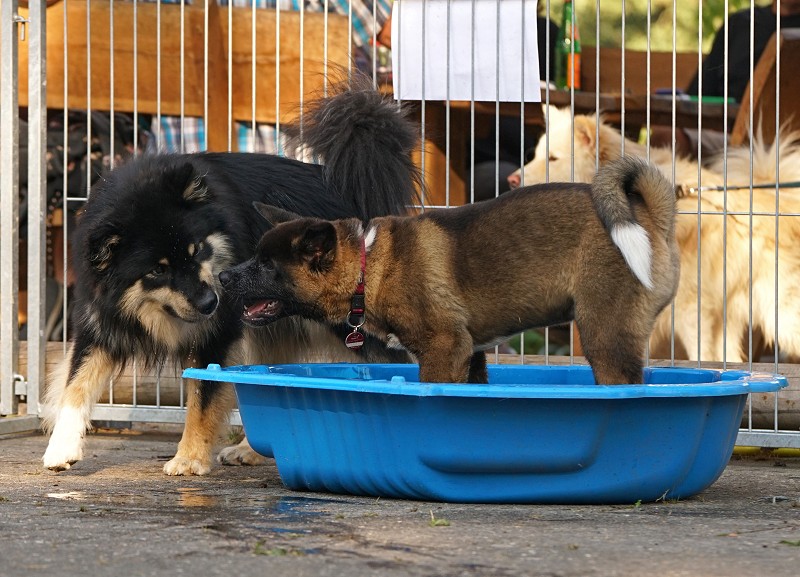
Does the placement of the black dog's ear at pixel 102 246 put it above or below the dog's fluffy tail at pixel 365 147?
below

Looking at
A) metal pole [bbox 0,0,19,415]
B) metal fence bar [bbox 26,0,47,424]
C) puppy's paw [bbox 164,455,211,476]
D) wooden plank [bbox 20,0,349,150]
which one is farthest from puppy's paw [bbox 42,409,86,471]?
wooden plank [bbox 20,0,349,150]

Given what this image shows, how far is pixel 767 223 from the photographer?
5527 millimetres

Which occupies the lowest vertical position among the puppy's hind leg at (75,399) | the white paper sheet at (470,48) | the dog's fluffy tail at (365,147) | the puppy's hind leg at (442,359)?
the puppy's hind leg at (75,399)

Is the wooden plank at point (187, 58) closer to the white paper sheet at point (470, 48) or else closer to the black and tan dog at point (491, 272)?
the white paper sheet at point (470, 48)

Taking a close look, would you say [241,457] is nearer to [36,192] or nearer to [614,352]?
[36,192]

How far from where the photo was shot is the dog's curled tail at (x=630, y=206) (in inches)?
132

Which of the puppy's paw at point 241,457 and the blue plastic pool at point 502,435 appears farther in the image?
the puppy's paw at point 241,457

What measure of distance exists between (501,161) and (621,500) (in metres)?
3.42

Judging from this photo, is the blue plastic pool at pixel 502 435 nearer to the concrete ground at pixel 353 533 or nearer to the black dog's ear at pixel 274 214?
the concrete ground at pixel 353 533

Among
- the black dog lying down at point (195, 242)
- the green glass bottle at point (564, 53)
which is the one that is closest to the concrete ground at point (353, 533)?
the black dog lying down at point (195, 242)

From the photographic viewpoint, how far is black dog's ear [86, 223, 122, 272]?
3.98m

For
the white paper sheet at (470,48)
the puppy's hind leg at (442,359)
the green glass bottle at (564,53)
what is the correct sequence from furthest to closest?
1. the green glass bottle at (564,53)
2. the white paper sheet at (470,48)
3. the puppy's hind leg at (442,359)

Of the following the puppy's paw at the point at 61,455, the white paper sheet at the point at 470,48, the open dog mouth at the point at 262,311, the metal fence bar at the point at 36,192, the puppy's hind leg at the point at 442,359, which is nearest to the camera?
the puppy's hind leg at the point at 442,359

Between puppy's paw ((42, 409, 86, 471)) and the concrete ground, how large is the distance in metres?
0.07
